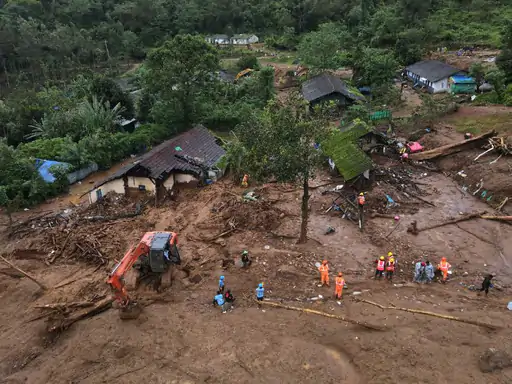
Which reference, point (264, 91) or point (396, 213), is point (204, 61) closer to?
point (264, 91)

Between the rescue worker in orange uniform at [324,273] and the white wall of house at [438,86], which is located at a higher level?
the rescue worker in orange uniform at [324,273]

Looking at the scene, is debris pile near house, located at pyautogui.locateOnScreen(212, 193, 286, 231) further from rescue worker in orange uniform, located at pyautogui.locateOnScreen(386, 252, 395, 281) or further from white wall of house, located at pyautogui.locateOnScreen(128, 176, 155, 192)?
rescue worker in orange uniform, located at pyautogui.locateOnScreen(386, 252, 395, 281)

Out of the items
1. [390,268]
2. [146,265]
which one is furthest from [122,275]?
[390,268]

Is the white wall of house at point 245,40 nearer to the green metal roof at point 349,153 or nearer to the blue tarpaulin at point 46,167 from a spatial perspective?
the green metal roof at point 349,153

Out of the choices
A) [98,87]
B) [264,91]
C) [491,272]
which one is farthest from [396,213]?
[98,87]

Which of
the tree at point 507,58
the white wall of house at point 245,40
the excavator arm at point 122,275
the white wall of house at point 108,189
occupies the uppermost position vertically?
the tree at point 507,58

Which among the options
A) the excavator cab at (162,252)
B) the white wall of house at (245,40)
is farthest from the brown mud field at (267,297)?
the white wall of house at (245,40)

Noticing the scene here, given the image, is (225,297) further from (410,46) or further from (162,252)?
(410,46)
